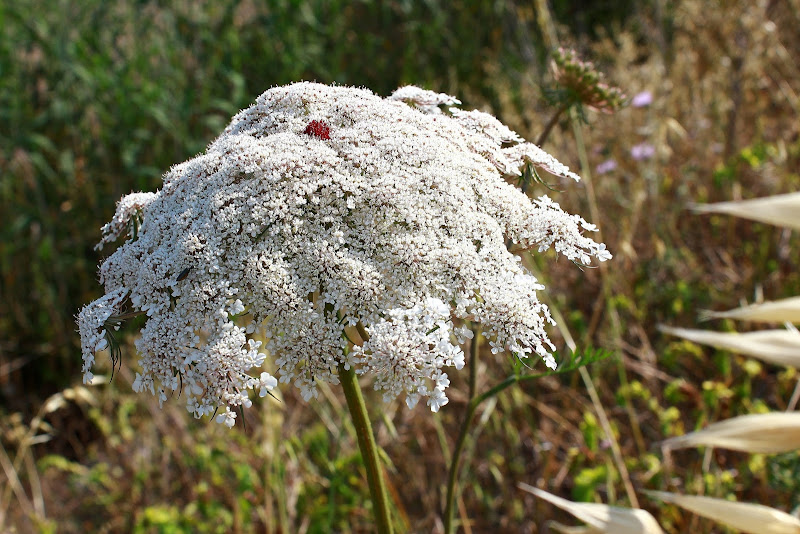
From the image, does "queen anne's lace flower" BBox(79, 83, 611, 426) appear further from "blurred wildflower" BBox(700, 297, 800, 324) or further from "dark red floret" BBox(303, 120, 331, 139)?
"blurred wildflower" BBox(700, 297, 800, 324)

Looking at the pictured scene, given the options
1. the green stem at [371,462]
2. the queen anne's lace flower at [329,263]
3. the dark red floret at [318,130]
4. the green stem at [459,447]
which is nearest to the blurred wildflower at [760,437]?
the queen anne's lace flower at [329,263]

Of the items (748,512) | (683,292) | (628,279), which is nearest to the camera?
(748,512)

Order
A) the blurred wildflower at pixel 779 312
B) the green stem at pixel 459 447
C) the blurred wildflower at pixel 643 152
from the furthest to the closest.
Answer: the blurred wildflower at pixel 643 152
the green stem at pixel 459 447
the blurred wildflower at pixel 779 312

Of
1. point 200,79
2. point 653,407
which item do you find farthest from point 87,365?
point 200,79

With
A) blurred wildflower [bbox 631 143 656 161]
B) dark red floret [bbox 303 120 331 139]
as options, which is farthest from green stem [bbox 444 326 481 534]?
blurred wildflower [bbox 631 143 656 161]

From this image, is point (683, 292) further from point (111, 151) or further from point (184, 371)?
point (111, 151)

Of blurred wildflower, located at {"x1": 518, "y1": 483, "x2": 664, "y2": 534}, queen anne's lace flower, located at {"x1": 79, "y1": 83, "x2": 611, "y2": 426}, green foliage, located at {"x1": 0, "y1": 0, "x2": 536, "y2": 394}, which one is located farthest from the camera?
green foliage, located at {"x1": 0, "y1": 0, "x2": 536, "y2": 394}

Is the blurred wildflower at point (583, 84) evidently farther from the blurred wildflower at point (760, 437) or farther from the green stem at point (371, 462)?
the blurred wildflower at point (760, 437)
